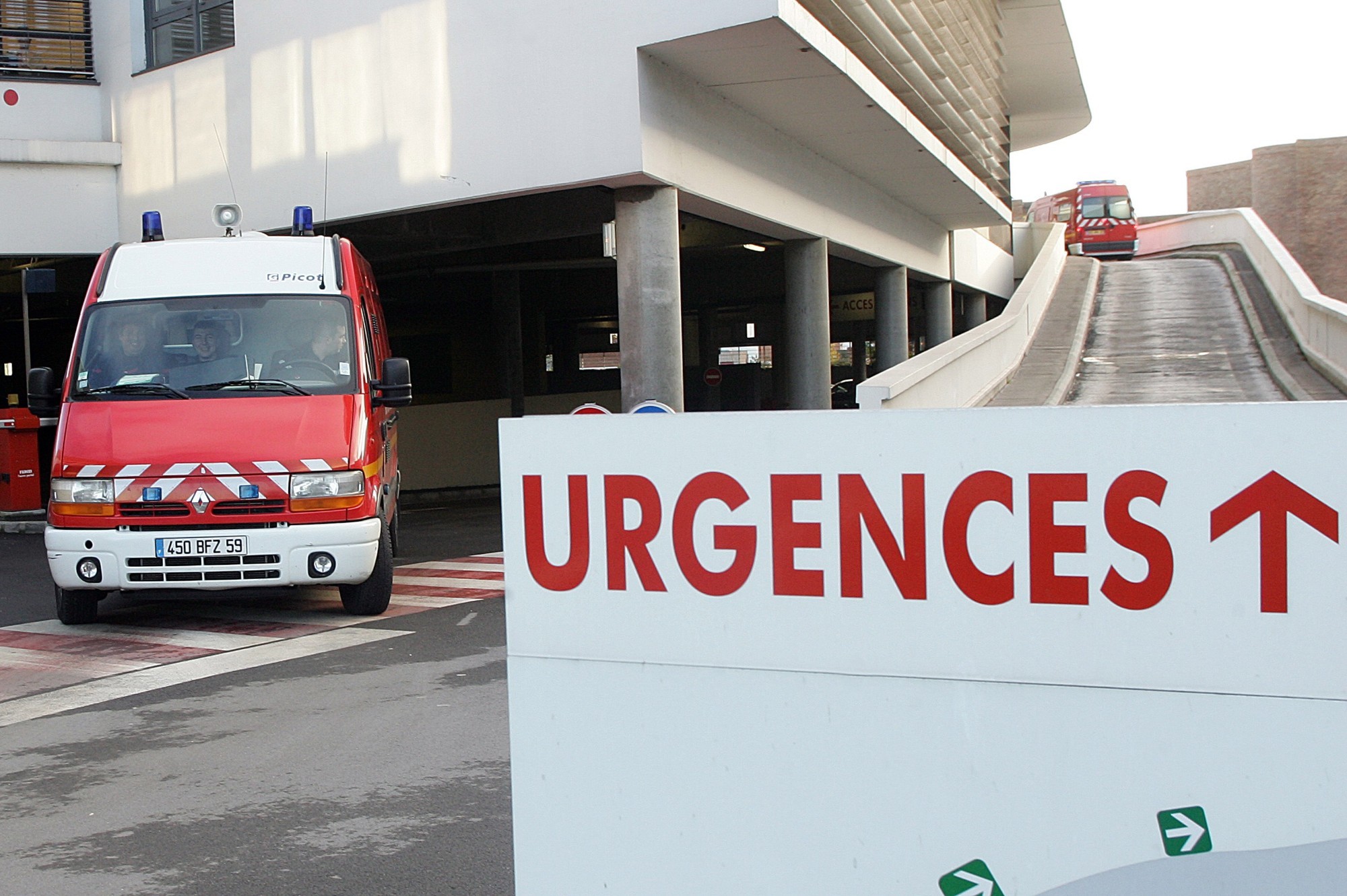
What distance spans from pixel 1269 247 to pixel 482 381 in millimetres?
22543

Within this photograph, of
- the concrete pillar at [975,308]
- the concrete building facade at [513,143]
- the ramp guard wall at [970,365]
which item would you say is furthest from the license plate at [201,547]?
the concrete pillar at [975,308]

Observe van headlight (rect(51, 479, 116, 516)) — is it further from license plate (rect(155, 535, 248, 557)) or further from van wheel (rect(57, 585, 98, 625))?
van wheel (rect(57, 585, 98, 625))

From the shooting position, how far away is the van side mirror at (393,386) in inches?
360

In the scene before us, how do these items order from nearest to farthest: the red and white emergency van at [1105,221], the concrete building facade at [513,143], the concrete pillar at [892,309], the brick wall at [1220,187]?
the concrete building facade at [513,143]
the concrete pillar at [892,309]
the red and white emergency van at [1105,221]
the brick wall at [1220,187]

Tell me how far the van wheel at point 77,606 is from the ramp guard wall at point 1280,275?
56.6 feet

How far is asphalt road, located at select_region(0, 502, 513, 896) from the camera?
13.7 feet

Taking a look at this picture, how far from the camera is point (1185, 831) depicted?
2373 mm

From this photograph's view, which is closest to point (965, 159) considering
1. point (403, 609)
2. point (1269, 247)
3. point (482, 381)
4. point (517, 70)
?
point (1269, 247)

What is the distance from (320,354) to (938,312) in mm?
25557

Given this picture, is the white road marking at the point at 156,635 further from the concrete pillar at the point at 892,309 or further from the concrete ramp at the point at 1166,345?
the concrete pillar at the point at 892,309

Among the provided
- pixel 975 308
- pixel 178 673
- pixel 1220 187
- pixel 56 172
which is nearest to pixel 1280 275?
pixel 975 308

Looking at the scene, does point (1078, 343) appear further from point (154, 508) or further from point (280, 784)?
point (280, 784)

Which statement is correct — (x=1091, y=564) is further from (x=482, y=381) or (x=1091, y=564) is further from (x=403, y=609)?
(x=482, y=381)

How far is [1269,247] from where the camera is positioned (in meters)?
33.0
